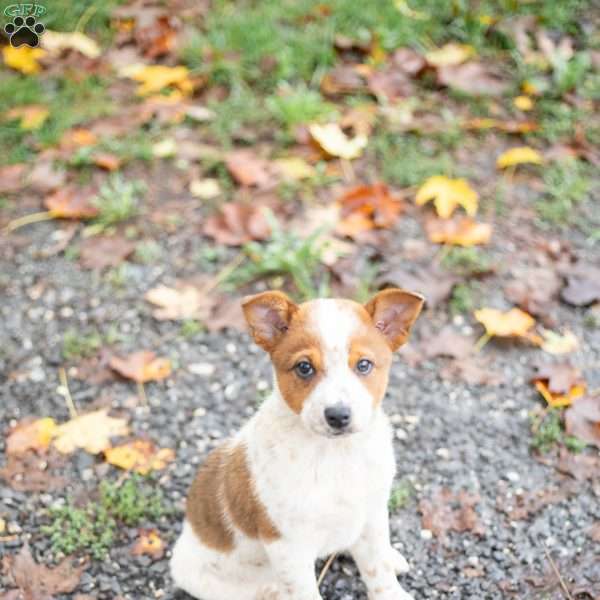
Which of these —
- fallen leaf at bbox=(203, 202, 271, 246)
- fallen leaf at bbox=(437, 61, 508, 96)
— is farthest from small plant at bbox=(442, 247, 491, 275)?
fallen leaf at bbox=(437, 61, 508, 96)

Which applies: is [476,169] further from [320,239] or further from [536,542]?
[536,542]

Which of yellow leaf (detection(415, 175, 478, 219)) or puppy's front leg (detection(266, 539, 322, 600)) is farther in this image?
yellow leaf (detection(415, 175, 478, 219))

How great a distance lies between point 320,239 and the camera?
532 cm

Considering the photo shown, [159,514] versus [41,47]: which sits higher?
[41,47]

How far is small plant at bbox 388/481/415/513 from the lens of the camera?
399cm

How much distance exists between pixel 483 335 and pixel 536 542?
129 cm

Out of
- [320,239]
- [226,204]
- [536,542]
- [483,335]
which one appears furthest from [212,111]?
[536,542]

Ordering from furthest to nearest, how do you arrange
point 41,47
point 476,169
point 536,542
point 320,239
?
point 41,47
point 476,169
point 320,239
point 536,542

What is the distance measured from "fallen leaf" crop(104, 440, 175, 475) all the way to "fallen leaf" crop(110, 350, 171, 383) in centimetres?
40

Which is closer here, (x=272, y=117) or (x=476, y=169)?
(x=476, y=169)

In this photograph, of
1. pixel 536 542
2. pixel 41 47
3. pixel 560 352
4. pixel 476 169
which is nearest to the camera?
pixel 536 542

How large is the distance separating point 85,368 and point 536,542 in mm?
2418

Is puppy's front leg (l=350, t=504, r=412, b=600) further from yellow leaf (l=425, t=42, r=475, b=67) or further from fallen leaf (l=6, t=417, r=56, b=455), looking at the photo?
yellow leaf (l=425, t=42, r=475, b=67)

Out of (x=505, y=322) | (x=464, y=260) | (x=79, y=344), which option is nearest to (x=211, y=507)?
(x=79, y=344)
